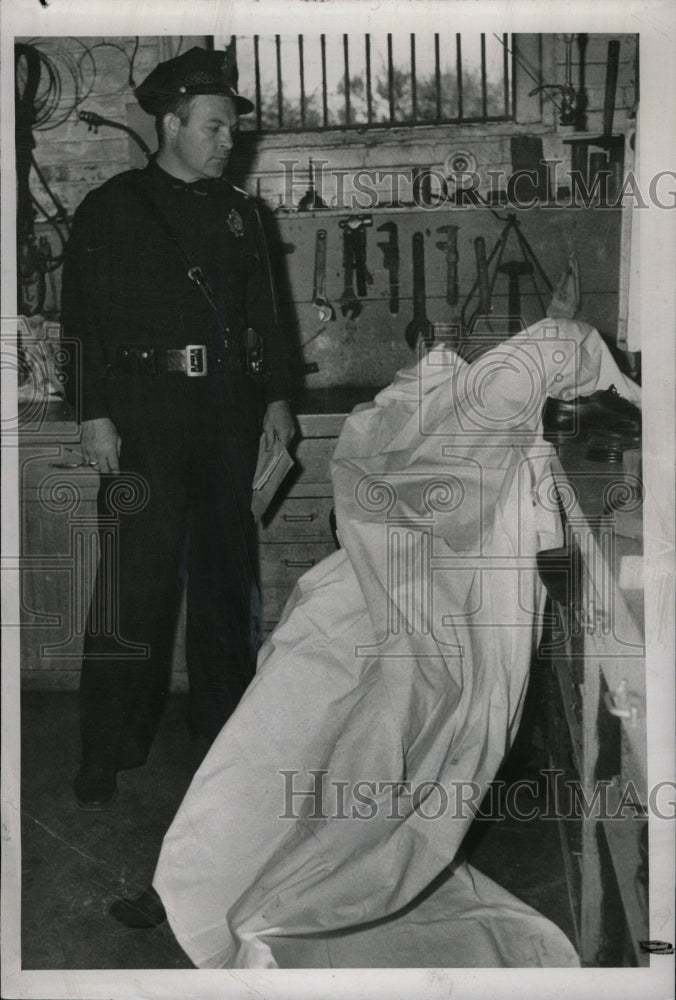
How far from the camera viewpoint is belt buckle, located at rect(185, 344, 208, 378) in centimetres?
177

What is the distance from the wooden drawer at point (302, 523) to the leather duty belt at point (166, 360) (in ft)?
0.91

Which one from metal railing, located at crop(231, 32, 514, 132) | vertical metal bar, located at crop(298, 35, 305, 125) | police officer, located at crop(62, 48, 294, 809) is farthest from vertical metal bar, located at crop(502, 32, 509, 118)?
police officer, located at crop(62, 48, 294, 809)

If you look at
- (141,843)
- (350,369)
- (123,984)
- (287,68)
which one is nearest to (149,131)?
(287,68)

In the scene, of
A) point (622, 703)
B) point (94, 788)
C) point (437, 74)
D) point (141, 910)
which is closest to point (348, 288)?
point (437, 74)

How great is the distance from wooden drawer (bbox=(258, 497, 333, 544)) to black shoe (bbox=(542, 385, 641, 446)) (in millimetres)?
398

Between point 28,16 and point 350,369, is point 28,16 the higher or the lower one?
the higher one

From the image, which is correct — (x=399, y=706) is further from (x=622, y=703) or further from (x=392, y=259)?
(x=392, y=259)

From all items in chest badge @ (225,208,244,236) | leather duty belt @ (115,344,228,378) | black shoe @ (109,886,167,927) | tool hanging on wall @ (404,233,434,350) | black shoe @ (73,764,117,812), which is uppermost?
chest badge @ (225,208,244,236)

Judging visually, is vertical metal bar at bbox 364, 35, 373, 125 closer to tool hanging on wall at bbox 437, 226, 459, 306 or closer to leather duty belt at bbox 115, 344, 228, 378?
tool hanging on wall at bbox 437, 226, 459, 306

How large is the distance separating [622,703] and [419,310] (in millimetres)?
731

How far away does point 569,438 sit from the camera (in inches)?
68.7

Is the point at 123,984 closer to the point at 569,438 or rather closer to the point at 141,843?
the point at 141,843

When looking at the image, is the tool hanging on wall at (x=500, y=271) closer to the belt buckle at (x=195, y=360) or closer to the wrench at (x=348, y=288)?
the wrench at (x=348, y=288)

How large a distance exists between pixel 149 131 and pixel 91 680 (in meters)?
0.94
